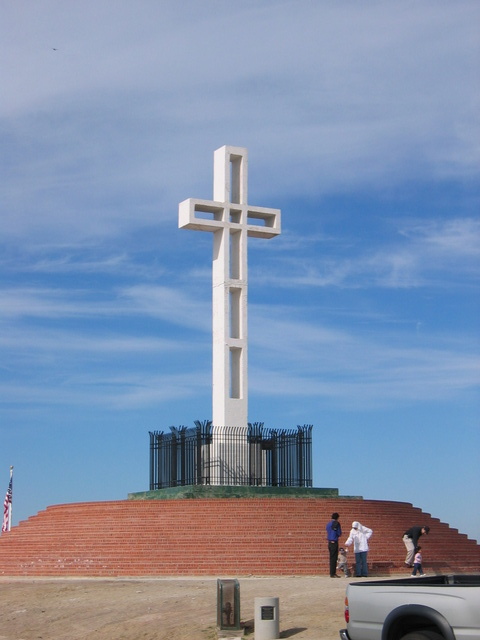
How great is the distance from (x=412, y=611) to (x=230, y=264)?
2028 cm

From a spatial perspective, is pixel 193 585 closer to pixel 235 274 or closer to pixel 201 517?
pixel 201 517

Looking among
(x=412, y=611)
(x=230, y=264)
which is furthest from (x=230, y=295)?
(x=412, y=611)

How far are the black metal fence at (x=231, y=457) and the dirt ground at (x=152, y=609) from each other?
728 cm

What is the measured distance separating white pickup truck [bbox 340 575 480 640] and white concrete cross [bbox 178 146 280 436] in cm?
1761

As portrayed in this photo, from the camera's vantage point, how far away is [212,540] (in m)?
23.3

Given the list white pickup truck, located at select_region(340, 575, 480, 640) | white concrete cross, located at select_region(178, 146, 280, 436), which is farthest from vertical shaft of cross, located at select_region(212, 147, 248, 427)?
white pickup truck, located at select_region(340, 575, 480, 640)

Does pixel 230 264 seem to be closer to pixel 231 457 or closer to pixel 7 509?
pixel 231 457

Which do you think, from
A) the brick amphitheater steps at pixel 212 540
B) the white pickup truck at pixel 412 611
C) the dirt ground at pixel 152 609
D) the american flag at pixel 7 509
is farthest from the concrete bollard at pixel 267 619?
the american flag at pixel 7 509

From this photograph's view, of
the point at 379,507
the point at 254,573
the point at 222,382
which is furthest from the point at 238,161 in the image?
the point at 254,573

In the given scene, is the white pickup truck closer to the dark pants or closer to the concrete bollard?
the concrete bollard

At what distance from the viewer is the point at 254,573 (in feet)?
72.9

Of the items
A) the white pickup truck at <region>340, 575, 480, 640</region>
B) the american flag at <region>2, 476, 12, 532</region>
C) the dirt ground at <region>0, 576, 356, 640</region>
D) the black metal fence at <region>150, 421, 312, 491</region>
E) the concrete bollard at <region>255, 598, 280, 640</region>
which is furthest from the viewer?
the american flag at <region>2, 476, 12, 532</region>

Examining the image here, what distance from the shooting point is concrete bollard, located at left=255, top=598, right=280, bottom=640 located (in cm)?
1488

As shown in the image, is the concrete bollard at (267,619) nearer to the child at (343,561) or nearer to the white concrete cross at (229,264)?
the child at (343,561)
